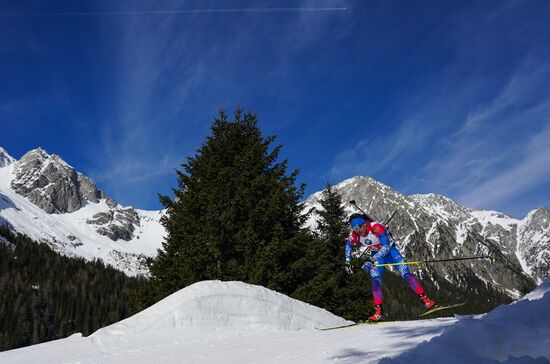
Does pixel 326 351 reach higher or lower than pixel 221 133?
lower

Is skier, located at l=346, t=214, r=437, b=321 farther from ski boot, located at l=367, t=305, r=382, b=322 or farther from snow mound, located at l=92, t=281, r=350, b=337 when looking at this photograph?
snow mound, located at l=92, t=281, r=350, b=337

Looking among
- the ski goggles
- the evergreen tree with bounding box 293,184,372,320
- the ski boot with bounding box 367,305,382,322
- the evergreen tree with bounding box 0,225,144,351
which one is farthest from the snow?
the evergreen tree with bounding box 0,225,144,351

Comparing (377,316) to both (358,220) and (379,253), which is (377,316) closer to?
(379,253)

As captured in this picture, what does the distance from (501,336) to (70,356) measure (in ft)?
21.5

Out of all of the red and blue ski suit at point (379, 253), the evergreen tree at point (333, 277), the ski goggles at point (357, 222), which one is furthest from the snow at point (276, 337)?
the evergreen tree at point (333, 277)

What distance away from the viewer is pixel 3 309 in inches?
3994

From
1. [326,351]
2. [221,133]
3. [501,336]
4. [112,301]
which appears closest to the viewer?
[501,336]

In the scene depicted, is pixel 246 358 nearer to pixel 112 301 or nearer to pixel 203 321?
pixel 203 321

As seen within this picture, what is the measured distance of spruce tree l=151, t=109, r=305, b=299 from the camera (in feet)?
44.6

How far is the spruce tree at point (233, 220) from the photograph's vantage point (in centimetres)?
1359

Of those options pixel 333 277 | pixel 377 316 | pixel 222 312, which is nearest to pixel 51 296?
pixel 333 277

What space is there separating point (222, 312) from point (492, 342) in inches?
258

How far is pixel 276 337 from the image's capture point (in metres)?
7.72

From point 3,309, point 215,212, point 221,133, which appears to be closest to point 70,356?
point 215,212
